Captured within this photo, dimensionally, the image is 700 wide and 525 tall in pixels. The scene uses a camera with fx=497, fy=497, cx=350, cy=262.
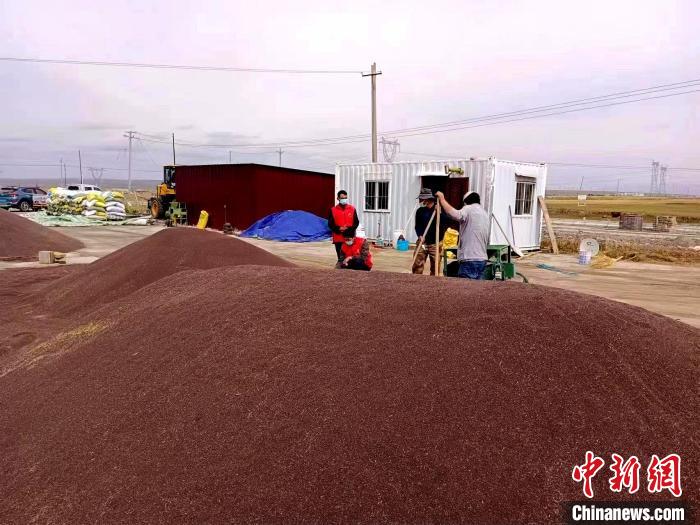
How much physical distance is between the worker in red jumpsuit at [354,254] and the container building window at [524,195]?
878 centimetres

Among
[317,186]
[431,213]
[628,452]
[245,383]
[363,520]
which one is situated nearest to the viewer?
[363,520]

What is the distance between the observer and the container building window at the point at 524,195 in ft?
47.3

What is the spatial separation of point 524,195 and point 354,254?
945cm

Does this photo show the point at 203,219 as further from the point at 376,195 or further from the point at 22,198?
the point at 22,198

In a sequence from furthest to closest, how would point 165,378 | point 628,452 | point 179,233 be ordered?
point 179,233 → point 165,378 → point 628,452

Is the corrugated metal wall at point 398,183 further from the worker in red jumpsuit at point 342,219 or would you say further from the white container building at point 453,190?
the worker in red jumpsuit at point 342,219

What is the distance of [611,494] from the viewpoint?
2.35 metres

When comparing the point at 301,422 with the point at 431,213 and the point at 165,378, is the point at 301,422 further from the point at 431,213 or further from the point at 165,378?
the point at 431,213

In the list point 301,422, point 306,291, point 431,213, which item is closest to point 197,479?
point 301,422

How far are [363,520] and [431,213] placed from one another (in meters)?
5.07

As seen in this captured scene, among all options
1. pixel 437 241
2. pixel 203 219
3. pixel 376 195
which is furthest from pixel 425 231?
pixel 203 219

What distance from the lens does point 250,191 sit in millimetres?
21219

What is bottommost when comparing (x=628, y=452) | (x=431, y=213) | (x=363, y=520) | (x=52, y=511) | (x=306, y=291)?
(x=52, y=511)

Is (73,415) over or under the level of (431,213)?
under
